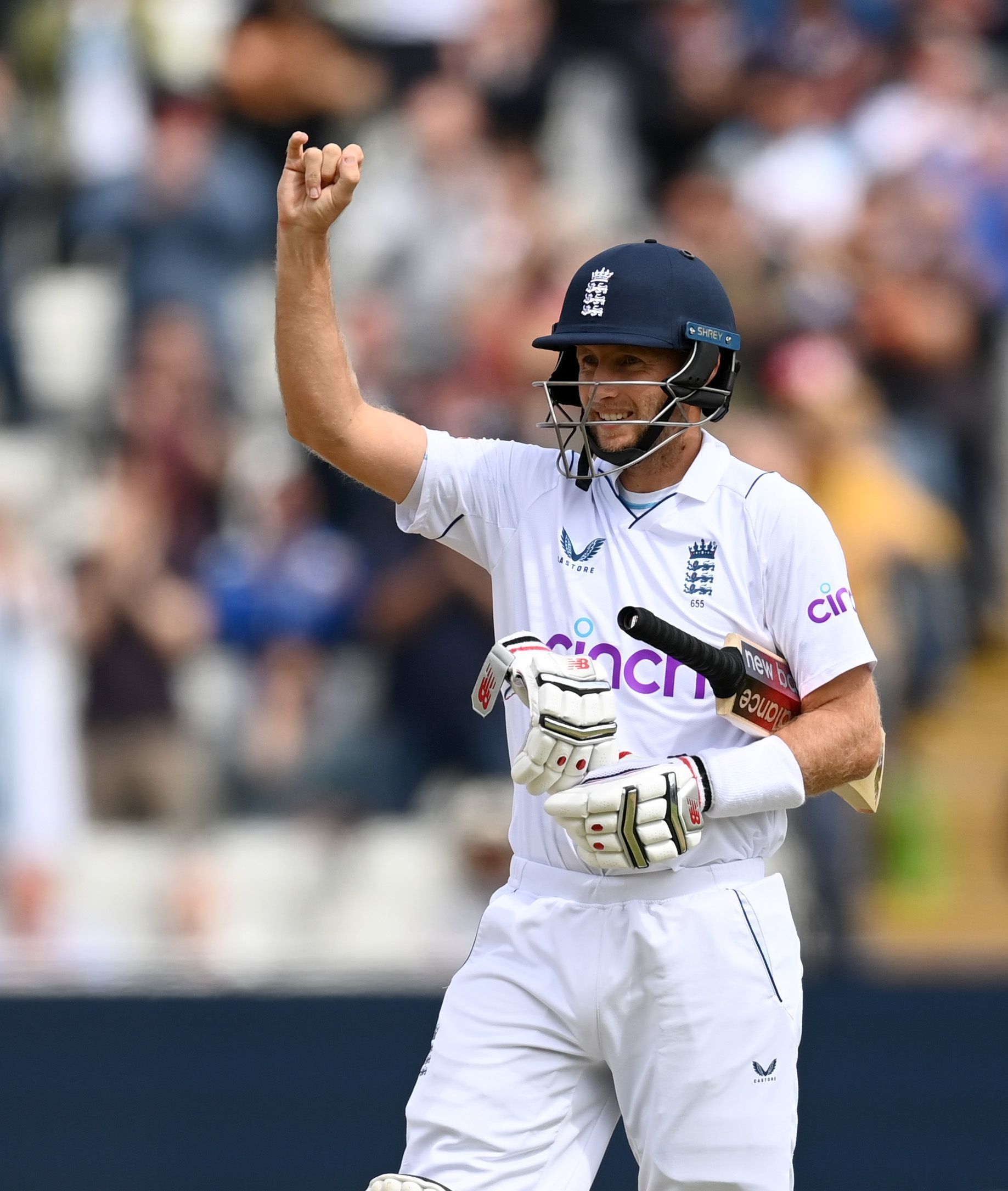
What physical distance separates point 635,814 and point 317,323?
3.75 ft

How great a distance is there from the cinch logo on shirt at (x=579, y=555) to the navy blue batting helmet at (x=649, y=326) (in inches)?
5.4

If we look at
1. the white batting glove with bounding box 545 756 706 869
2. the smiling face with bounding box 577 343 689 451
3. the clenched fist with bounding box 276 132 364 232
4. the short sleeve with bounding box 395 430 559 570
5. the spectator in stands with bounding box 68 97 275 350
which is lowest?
the white batting glove with bounding box 545 756 706 869

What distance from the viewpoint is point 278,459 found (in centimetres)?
834

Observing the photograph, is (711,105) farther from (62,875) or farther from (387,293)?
(62,875)

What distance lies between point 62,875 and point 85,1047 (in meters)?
0.80

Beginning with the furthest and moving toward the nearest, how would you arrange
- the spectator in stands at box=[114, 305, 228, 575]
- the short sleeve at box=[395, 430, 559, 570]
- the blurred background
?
the spectator in stands at box=[114, 305, 228, 575], the blurred background, the short sleeve at box=[395, 430, 559, 570]

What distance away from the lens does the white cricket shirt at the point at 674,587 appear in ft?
12.4

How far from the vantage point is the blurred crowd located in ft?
25.4

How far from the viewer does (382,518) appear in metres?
8.05

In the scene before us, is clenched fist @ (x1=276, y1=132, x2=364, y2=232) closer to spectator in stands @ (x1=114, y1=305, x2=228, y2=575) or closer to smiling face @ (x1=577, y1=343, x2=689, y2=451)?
smiling face @ (x1=577, y1=343, x2=689, y2=451)

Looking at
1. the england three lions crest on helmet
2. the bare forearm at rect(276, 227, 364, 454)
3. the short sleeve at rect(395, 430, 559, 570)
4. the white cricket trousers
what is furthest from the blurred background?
the england three lions crest on helmet

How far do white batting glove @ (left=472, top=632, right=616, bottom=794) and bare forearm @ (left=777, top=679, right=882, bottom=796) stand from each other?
1.21 ft

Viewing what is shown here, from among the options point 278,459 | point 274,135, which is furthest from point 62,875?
point 274,135

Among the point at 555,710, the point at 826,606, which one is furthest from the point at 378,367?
the point at 555,710
